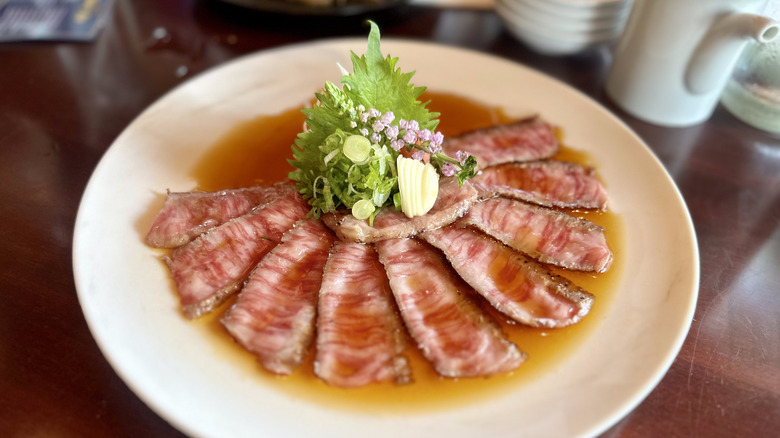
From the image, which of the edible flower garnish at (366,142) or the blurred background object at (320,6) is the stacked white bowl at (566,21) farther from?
the edible flower garnish at (366,142)

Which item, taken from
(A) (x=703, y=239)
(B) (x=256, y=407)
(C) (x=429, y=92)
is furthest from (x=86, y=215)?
(A) (x=703, y=239)

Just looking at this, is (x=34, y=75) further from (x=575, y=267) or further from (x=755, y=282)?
(x=755, y=282)

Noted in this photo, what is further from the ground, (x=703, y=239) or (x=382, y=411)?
(x=703, y=239)

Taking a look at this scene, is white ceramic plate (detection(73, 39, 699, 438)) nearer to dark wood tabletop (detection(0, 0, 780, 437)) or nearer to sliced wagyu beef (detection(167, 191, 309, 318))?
sliced wagyu beef (detection(167, 191, 309, 318))

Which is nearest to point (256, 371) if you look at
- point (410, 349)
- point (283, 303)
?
point (283, 303)

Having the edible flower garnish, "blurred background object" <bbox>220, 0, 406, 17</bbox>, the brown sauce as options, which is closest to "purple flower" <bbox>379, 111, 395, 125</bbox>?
the edible flower garnish
